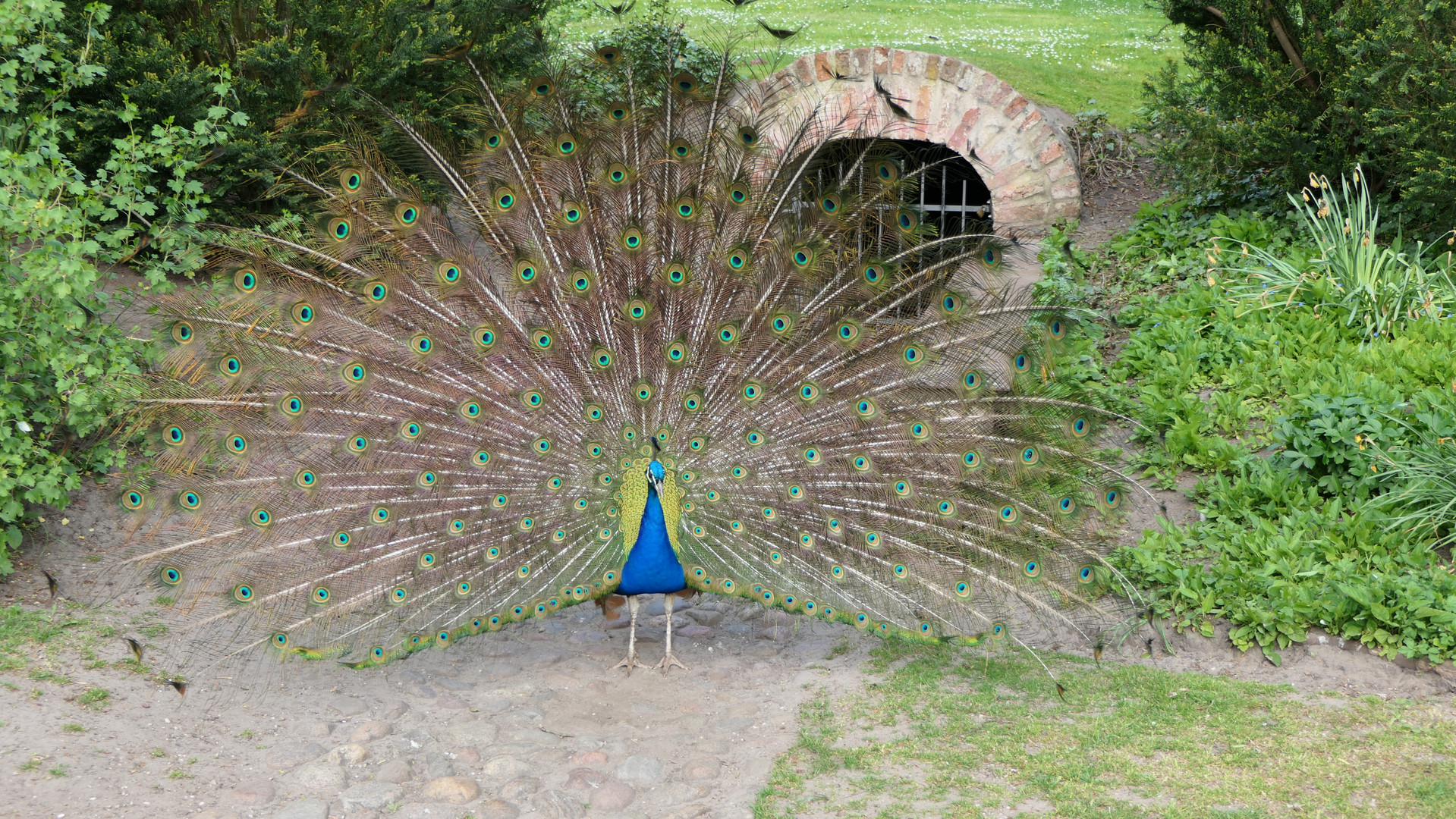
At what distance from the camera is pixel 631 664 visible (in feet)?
19.5

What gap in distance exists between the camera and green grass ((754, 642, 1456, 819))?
4.48 m

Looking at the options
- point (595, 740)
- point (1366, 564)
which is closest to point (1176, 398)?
point (1366, 564)

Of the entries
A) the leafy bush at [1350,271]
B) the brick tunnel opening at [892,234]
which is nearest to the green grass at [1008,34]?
the leafy bush at [1350,271]

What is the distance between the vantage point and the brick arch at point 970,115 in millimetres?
10109

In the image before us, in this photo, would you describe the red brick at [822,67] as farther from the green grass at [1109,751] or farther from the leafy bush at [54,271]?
the green grass at [1109,751]

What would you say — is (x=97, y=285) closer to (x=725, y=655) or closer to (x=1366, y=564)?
(x=725, y=655)

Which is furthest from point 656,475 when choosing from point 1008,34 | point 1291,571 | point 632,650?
point 1008,34

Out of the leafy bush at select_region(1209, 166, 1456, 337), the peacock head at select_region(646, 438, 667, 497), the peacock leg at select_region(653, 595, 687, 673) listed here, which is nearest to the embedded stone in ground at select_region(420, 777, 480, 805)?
the peacock leg at select_region(653, 595, 687, 673)

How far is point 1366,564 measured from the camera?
5844 millimetres

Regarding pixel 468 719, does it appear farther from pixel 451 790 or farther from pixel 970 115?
pixel 970 115

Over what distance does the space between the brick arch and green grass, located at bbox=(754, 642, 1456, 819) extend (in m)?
5.68

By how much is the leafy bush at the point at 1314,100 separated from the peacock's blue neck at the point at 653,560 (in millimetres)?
5755

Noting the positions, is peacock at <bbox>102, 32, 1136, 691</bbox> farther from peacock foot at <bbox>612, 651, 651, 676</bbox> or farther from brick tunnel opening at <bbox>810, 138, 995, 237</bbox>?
brick tunnel opening at <bbox>810, 138, 995, 237</bbox>

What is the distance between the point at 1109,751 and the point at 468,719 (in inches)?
117
